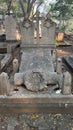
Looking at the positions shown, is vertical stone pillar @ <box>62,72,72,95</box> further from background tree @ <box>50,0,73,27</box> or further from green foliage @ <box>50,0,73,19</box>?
green foliage @ <box>50,0,73,19</box>

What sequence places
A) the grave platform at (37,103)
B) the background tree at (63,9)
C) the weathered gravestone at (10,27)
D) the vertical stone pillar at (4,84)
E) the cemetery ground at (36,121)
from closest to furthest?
the cemetery ground at (36,121) < the vertical stone pillar at (4,84) < the grave platform at (37,103) < the weathered gravestone at (10,27) < the background tree at (63,9)

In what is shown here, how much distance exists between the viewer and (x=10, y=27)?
10.4m

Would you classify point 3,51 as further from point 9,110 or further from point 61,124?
point 61,124

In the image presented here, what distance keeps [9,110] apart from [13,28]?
6664mm

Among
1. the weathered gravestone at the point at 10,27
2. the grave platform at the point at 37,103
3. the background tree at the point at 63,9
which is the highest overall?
the background tree at the point at 63,9

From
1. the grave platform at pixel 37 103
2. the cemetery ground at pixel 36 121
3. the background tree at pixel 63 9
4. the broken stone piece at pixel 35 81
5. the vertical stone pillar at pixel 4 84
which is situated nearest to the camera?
the cemetery ground at pixel 36 121

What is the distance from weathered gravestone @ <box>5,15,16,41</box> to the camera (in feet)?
33.7

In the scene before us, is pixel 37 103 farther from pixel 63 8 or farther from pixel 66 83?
pixel 63 8

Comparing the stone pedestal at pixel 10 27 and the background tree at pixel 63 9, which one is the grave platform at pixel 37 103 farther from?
the background tree at pixel 63 9

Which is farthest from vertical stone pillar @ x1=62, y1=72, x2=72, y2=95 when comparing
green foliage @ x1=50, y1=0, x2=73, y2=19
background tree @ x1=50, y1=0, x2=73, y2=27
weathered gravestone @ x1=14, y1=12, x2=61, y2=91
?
green foliage @ x1=50, y1=0, x2=73, y2=19

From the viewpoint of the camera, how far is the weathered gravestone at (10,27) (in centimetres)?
1028

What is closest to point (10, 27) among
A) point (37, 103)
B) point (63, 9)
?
point (37, 103)

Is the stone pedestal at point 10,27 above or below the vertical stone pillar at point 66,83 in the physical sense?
above

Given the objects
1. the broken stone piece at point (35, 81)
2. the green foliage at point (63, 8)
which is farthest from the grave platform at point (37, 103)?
the green foliage at point (63, 8)
